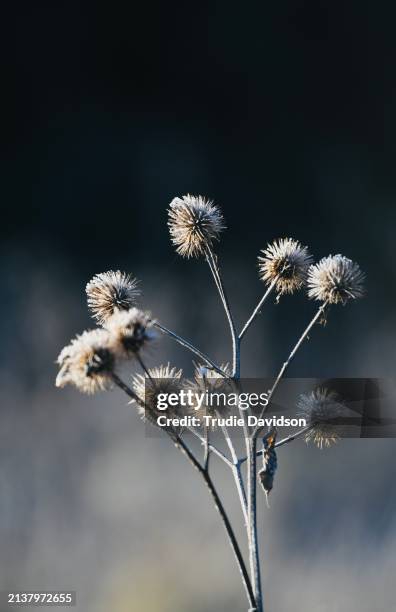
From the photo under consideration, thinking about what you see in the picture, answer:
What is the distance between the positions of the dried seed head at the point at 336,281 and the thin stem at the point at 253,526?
1151 millimetres

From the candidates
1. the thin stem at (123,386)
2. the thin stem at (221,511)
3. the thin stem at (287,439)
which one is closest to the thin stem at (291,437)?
the thin stem at (287,439)

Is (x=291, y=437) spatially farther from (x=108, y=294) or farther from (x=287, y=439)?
(x=108, y=294)

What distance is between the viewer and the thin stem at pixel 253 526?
3518 millimetres

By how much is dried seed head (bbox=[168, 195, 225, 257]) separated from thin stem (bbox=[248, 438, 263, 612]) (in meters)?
1.64

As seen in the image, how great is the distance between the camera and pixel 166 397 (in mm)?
3988

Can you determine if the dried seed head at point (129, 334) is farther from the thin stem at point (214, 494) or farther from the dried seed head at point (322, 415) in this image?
the dried seed head at point (322, 415)

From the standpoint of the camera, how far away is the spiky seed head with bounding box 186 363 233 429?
407 centimetres

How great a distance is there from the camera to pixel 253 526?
3.70 metres

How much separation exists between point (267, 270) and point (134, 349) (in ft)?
5.46

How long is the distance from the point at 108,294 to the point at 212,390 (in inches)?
42.4

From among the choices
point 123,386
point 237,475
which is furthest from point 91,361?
point 237,475

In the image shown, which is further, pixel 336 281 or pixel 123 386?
pixel 336 281

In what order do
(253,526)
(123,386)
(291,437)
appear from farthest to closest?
1. (291,437)
2. (253,526)
3. (123,386)

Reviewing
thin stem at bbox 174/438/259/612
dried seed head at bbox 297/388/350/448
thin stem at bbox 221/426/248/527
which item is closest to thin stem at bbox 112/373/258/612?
thin stem at bbox 174/438/259/612
